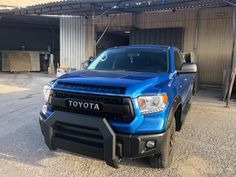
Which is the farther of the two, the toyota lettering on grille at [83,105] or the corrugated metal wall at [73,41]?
the corrugated metal wall at [73,41]

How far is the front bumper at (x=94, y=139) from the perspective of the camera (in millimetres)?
2777

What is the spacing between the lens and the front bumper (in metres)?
2.78

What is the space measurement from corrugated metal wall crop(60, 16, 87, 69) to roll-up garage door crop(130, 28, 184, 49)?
10.6 feet

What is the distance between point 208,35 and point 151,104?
9.71 m

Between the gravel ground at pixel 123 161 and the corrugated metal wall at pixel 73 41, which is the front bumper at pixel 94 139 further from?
the corrugated metal wall at pixel 73 41

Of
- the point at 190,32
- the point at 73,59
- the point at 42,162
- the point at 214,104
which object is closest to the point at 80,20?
the point at 73,59

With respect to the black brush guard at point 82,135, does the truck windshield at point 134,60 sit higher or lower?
higher

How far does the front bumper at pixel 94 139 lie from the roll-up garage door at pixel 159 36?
10163 mm

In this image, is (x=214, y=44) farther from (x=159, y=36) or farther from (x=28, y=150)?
(x=28, y=150)

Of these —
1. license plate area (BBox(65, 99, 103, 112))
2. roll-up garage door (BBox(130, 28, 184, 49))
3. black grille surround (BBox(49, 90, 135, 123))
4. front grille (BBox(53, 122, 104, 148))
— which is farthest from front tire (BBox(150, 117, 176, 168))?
roll-up garage door (BBox(130, 28, 184, 49))

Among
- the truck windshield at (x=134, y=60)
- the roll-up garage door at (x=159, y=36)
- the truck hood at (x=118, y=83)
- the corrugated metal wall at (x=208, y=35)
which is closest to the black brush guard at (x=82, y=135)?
the truck hood at (x=118, y=83)

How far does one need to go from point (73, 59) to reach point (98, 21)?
2.89 meters

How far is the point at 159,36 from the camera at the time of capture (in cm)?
1290

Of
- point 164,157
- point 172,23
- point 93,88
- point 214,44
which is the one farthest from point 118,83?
point 172,23
